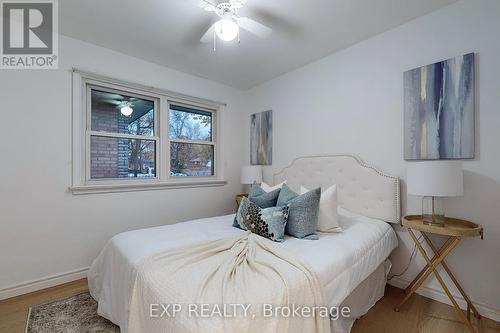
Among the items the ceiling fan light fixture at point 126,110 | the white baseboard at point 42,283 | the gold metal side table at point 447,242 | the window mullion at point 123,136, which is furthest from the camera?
the ceiling fan light fixture at point 126,110

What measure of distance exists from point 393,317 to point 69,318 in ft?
8.28

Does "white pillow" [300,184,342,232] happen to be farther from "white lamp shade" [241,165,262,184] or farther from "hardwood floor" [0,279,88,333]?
"hardwood floor" [0,279,88,333]

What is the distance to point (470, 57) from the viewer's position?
1.82 meters

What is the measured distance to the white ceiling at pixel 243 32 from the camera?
1922 millimetres

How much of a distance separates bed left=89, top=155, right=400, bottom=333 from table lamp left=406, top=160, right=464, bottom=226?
1.24 feet

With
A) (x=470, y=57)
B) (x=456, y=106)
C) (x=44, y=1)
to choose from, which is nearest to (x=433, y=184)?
(x=456, y=106)

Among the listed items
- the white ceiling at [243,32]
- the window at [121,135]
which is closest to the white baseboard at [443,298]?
the white ceiling at [243,32]

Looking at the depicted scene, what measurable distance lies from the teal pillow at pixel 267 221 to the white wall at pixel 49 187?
161cm

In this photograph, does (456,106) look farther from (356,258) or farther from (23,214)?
(23,214)

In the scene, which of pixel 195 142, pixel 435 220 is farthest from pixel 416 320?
pixel 195 142

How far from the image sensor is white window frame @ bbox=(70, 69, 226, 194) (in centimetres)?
244

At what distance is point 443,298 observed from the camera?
196 centimetres

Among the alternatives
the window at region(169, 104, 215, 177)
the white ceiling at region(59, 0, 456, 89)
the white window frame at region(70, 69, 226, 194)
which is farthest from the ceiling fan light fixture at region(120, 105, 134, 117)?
the white ceiling at region(59, 0, 456, 89)

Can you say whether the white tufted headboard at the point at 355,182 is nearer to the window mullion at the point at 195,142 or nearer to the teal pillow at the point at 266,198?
the teal pillow at the point at 266,198
